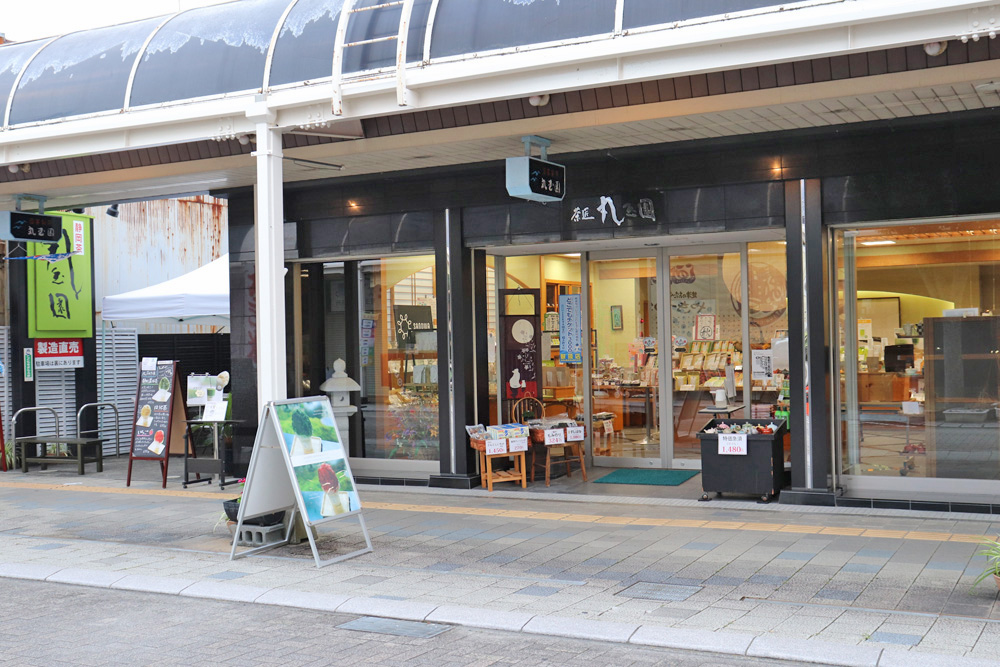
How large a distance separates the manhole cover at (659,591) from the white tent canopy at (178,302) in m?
8.65

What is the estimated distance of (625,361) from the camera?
1154 cm

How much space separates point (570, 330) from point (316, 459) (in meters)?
4.82

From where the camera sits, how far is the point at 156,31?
9039mm

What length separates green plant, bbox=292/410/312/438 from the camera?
24.9ft

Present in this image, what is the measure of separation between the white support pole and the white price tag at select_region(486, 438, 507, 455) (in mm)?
3002

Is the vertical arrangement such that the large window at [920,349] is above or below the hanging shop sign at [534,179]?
below

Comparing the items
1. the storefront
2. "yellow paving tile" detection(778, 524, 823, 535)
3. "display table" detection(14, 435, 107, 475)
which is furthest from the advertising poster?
"display table" detection(14, 435, 107, 475)

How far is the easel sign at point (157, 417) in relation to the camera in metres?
Answer: 11.8

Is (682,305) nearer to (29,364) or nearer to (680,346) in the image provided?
(680,346)

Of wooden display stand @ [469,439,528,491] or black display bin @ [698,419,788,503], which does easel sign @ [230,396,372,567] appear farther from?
black display bin @ [698,419,788,503]

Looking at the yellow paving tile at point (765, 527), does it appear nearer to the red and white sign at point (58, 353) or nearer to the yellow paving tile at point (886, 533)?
the yellow paving tile at point (886, 533)

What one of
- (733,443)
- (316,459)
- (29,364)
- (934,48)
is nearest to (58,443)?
(29,364)

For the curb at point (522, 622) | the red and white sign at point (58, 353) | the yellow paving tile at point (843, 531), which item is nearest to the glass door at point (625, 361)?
the yellow paving tile at point (843, 531)

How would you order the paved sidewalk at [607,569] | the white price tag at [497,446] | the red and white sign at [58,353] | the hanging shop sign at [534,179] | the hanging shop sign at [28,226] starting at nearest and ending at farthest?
the paved sidewalk at [607,569]
the hanging shop sign at [534,179]
the white price tag at [497,446]
the hanging shop sign at [28,226]
the red and white sign at [58,353]
